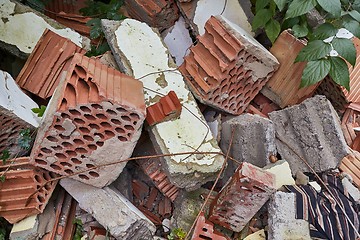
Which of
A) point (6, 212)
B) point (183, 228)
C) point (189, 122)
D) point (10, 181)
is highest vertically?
point (189, 122)

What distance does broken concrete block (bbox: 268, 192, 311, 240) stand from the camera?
2.49 meters

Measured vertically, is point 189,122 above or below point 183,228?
above

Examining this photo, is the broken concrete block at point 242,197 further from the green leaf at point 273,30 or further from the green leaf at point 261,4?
the green leaf at point 261,4

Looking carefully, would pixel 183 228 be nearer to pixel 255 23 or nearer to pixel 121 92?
pixel 121 92

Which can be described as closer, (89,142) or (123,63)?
(89,142)

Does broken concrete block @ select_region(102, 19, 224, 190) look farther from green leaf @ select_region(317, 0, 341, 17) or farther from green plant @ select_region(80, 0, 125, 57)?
green leaf @ select_region(317, 0, 341, 17)

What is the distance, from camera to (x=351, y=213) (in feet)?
8.36

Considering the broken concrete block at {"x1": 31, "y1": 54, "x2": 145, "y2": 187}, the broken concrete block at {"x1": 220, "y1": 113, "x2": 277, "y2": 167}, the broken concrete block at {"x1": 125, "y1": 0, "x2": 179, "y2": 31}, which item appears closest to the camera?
the broken concrete block at {"x1": 31, "y1": 54, "x2": 145, "y2": 187}

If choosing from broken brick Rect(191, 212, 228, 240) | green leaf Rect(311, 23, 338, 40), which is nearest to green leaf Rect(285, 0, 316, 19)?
green leaf Rect(311, 23, 338, 40)

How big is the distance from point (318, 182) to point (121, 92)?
4.17 feet

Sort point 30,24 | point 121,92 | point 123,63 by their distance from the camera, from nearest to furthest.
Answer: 1. point 121,92
2. point 123,63
3. point 30,24

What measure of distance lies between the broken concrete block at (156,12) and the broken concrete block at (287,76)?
2.63 feet

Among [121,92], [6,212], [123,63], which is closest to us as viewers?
[121,92]

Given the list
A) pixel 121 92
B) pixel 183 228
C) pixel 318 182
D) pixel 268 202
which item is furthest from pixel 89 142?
pixel 318 182
